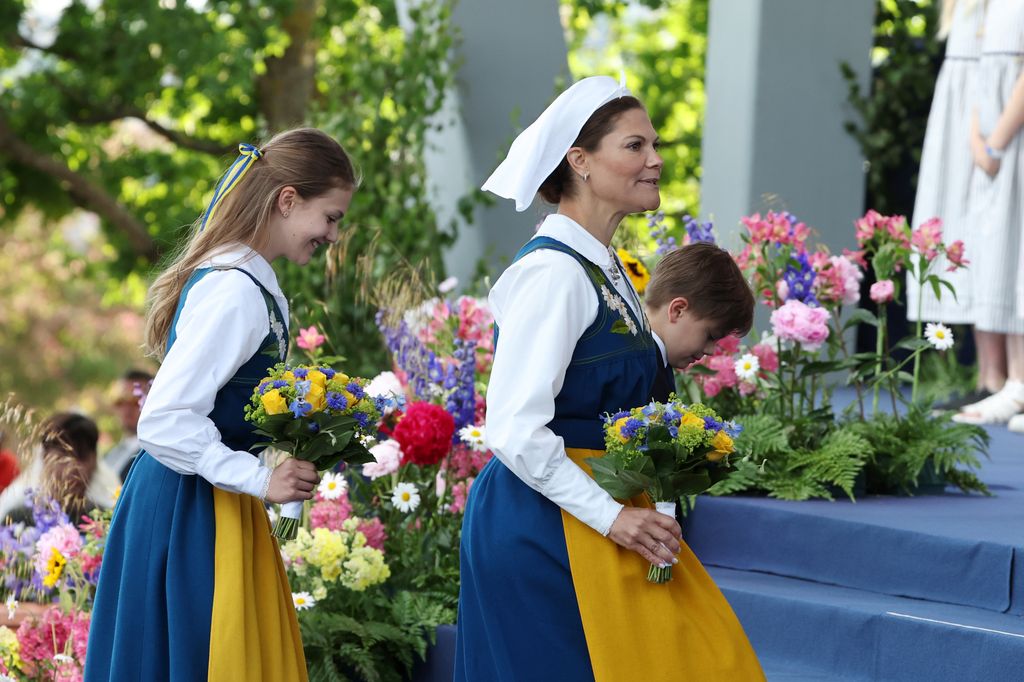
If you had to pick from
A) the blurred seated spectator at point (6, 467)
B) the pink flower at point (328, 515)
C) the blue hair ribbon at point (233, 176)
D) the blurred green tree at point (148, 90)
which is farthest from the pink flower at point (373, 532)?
the blurred green tree at point (148, 90)

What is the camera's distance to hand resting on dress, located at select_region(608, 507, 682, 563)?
7.28ft

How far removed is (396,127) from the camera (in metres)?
6.96

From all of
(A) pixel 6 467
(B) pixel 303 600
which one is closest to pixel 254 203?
(B) pixel 303 600

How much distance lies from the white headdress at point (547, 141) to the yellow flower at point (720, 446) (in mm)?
514

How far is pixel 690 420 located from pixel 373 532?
1974mm

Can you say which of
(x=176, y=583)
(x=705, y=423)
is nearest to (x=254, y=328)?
(x=176, y=583)

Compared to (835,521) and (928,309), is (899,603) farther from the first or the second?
(928,309)

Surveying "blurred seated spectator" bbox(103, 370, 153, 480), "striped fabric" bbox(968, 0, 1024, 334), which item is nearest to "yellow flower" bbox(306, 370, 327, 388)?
"striped fabric" bbox(968, 0, 1024, 334)

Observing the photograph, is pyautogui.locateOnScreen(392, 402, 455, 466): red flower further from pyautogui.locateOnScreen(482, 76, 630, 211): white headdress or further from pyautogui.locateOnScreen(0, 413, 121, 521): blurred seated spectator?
pyautogui.locateOnScreen(482, 76, 630, 211): white headdress

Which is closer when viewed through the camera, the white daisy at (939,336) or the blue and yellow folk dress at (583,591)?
the blue and yellow folk dress at (583,591)

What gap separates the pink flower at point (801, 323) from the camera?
13.6 feet

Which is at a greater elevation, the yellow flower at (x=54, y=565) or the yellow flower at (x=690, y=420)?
the yellow flower at (x=690, y=420)

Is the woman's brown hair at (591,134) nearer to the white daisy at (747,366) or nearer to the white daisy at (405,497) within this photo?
the white daisy at (405,497)

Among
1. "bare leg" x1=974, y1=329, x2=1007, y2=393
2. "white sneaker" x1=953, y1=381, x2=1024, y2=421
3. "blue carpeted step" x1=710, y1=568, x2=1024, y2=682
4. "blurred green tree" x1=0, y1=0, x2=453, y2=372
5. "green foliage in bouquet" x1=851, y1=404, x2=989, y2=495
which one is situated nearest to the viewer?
"blue carpeted step" x1=710, y1=568, x2=1024, y2=682
